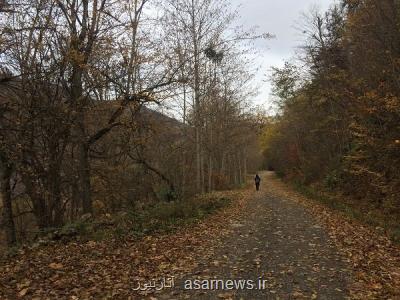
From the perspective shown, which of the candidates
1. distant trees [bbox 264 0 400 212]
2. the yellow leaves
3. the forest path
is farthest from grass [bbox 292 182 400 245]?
the yellow leaves

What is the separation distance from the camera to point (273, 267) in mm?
7938

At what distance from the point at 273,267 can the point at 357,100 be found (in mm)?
10102

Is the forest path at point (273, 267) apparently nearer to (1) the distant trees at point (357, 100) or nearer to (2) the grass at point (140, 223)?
(2) the grass at point (140, 223)

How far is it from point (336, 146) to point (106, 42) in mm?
19619

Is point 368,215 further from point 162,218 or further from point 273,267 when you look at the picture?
point 273,267

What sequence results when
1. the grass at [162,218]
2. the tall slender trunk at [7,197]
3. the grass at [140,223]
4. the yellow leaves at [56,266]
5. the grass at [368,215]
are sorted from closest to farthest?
1. the yellow leaves at [56,266]
2. the grass at [140,223]
3. the grass at [162,218]
4. the grass at [368,215]
5. the tall slender trunk at [7,197]

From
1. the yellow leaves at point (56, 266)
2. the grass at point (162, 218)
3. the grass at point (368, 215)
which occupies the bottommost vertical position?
the grass at point (368, 215)

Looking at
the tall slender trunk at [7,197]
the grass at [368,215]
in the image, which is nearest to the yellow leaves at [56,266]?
the tall slender trunk at [7,197]

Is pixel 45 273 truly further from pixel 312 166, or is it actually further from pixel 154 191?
pixel 312 166

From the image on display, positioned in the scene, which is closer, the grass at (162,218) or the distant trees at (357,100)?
the grass at (162,218)

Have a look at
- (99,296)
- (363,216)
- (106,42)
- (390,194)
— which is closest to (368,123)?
(390,194)

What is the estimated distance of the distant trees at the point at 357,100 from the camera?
1469 cm

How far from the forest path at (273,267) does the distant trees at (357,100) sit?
5292 millimetres

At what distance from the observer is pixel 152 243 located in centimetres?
1018
